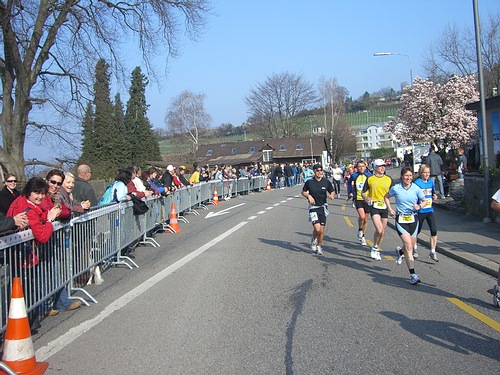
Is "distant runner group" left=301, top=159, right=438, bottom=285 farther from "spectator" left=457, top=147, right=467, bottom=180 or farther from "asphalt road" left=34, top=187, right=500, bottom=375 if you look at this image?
"spectator" left=457, top=147, right=467, bottom=180

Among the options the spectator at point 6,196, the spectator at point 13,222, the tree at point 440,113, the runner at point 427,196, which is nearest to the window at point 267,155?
the tree at point 440,113

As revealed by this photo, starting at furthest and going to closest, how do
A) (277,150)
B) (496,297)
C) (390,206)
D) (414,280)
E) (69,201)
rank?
(277,150) < (390,206) < (69,201) < (414,280) < (496,297)

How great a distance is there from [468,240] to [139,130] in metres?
58.7

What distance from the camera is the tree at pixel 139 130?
66062 mm

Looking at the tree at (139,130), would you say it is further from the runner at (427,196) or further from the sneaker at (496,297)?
the sneaker at (496,297)

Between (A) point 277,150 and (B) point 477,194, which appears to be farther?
(A) point 277,150

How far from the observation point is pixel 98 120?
22.3m

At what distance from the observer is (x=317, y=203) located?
441 inches

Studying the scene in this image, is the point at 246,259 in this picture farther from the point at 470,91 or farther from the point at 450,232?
the point at 470,91

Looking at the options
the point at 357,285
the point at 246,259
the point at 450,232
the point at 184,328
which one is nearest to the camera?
the point at 184,328

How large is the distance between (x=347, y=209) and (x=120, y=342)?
56.6 feet

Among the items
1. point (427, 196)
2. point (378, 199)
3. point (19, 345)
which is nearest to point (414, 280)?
point (427, 196)

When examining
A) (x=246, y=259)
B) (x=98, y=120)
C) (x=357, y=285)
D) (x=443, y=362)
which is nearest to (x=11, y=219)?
(x=443, y=362)

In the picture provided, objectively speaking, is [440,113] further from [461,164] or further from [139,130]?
[139,130]
